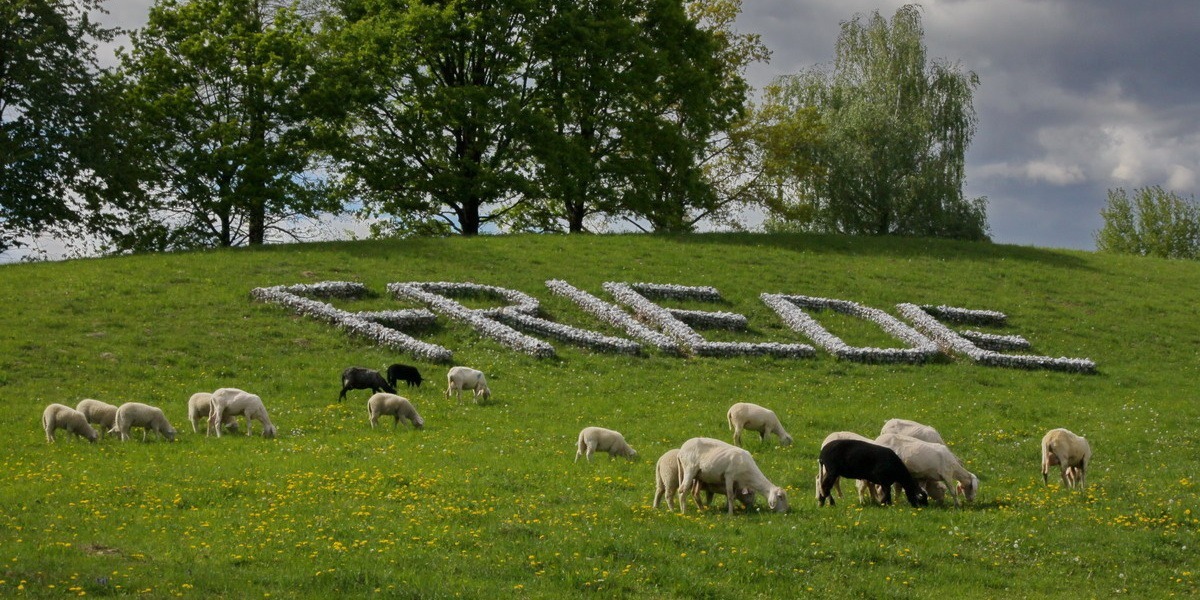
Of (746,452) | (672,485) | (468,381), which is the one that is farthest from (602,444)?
(468,381)

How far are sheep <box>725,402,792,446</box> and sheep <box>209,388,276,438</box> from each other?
9.59m

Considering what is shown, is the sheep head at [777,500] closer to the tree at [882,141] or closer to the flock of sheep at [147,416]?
the flock of sheep at [147,416]

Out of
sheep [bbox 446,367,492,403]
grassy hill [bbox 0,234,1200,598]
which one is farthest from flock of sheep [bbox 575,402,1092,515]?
sheep [bbox 446,367,492,403]

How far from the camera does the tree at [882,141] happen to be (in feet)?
211

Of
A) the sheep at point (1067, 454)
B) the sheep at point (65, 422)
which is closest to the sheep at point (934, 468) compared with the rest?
the sheep at point (1067, 454)

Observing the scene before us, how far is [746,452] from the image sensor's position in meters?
17.1

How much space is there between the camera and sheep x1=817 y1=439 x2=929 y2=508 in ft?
56.5

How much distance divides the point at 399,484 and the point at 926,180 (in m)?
50.9

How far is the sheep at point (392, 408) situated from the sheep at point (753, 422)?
697cm

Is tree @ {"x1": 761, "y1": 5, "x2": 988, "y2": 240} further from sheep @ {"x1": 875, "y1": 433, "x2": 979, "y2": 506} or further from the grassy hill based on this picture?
sheep @ {"x1": 875, "y1": 433, "x2": 979, "y2": 506}

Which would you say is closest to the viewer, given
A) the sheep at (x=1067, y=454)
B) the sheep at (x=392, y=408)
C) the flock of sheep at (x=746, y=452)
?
the flock of sheep at (x=746, y=452)

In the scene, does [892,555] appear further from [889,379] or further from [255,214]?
[255,214]

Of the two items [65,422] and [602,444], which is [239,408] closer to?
[65,422]

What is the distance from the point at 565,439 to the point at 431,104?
34.5 m
